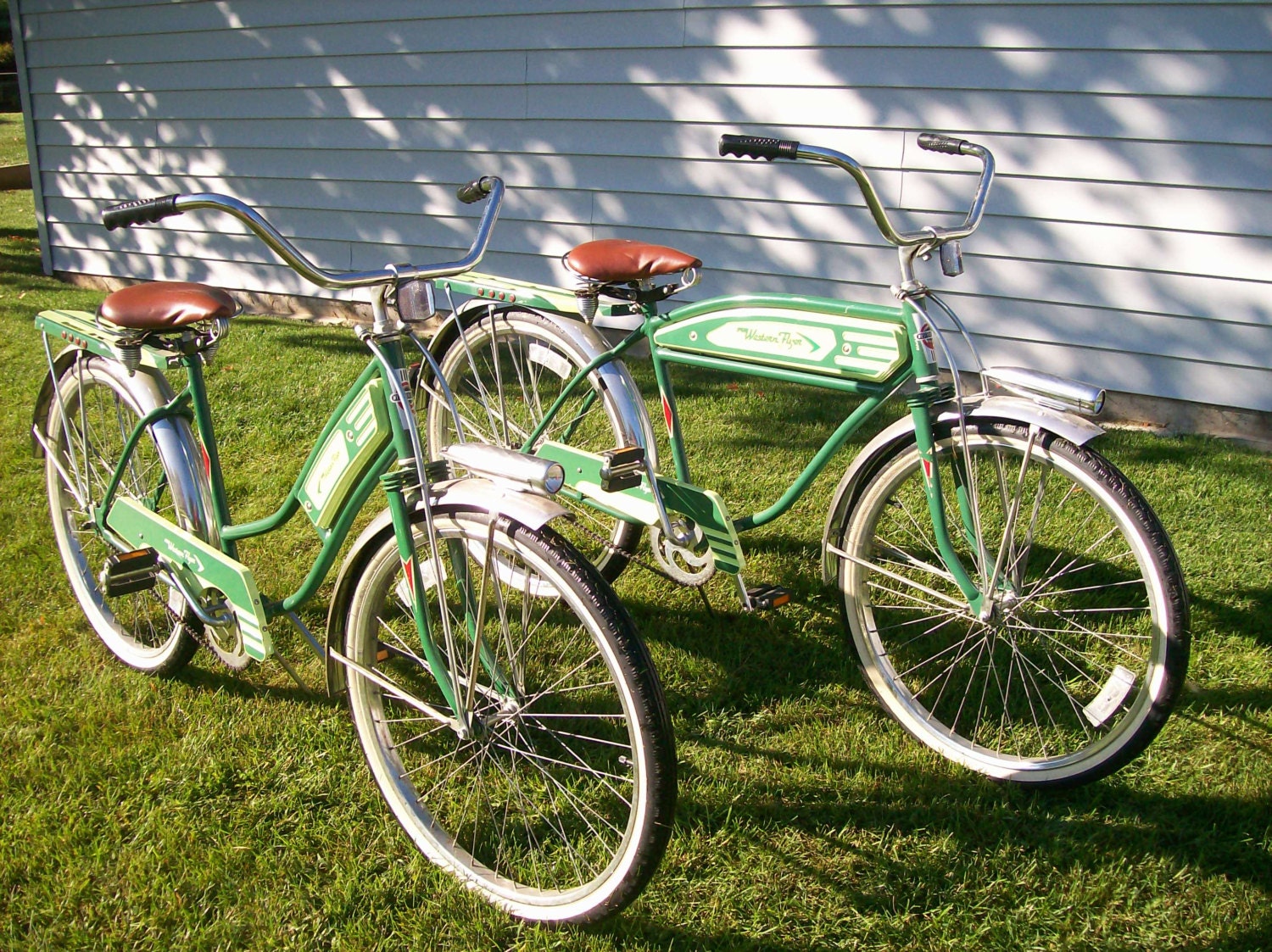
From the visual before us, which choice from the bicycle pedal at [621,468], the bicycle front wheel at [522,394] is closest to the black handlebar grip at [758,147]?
the bicycle pedal at [621,468]

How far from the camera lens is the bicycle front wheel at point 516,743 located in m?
2.01

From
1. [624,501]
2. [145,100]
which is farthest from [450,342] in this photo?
[145,100]

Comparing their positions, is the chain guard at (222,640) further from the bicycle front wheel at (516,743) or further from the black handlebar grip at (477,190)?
the black handlebar grip at (477,190)

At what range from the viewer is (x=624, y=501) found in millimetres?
3141

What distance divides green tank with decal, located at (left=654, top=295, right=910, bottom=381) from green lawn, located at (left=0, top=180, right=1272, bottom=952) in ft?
3.06

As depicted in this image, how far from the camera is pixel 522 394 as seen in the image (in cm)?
378

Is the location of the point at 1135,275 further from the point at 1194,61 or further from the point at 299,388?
the point at 299,388

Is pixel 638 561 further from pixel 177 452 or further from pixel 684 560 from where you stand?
pixel 177 452

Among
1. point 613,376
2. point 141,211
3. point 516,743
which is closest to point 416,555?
point 516,743

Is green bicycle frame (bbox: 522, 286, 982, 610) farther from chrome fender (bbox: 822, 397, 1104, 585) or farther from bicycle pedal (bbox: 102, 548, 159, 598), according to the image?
bicycle pedal (bbox: 102, 548, 159, 598)

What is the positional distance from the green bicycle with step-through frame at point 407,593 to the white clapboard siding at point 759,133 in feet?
10.2

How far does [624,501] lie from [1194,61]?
11.2 feet

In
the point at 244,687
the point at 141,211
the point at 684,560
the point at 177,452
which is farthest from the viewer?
the point at 684,560

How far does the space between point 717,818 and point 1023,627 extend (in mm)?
871
